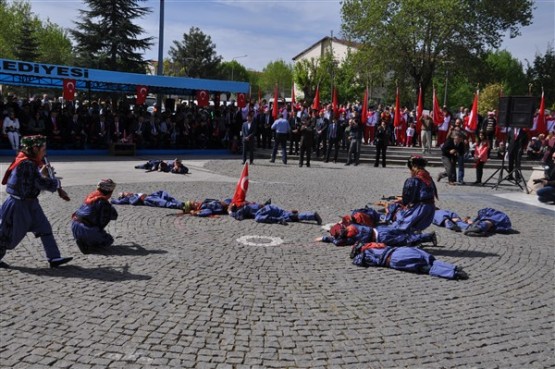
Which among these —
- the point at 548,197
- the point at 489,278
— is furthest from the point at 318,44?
the point at 489,278

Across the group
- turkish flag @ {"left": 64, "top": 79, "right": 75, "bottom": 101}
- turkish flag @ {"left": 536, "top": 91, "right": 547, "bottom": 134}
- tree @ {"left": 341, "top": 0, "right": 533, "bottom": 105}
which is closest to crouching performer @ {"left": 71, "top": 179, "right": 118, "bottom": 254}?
turkish flag @ {"left": 64, "top": 79, "right": 75, "bottom": 101}

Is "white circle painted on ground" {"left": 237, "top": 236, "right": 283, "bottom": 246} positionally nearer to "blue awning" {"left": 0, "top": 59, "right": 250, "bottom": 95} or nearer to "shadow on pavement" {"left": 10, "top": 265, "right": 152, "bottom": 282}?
"shadow on pavement" {"left": 10, "top": 265, "right": 152, "bottom": 282}


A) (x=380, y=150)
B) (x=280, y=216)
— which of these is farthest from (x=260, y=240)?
(x=380, y=150)

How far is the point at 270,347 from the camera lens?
4461 millimetres

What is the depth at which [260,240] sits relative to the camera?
8.36 meters

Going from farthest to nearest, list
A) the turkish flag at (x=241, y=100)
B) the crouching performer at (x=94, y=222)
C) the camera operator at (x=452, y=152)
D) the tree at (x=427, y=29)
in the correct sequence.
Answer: the tree at (x=427, y=29), the turkish flag at (x=241, y=100), the camera operator at (x=452, y=152), the crouching performer at (x=94, y=222)

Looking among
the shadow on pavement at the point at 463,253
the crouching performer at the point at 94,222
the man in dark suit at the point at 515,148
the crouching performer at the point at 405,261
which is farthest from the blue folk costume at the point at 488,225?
the man in dark suit at the point at 515,148

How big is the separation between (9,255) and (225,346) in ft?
13.3

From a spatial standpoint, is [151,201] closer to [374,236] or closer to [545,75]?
[374,236]

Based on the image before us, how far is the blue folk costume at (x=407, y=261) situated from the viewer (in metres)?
6.63

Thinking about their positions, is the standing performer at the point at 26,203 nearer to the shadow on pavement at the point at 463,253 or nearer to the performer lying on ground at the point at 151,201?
the performer lying on ground at the point at 151,201

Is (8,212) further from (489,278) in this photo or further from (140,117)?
(140,117)

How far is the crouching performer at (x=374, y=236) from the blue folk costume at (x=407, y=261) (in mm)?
550

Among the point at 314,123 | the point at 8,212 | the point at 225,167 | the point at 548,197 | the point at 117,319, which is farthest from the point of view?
the point at 314,123
